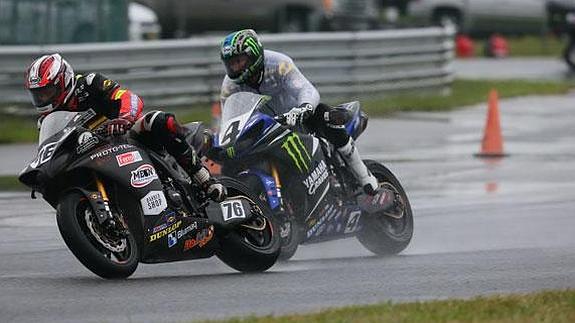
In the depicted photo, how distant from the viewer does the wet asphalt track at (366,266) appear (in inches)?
311

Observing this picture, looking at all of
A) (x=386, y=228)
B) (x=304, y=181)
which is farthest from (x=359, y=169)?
(x=304, y=181)

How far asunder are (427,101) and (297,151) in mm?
13557

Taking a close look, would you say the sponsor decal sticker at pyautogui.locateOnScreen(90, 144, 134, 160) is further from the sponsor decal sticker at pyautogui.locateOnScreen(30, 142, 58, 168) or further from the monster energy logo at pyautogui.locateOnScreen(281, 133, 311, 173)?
the monster energy logo at pyautogui.locateOnScreen(281, 133, 311, 173)

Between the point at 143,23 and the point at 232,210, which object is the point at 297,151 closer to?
the point at 232,210

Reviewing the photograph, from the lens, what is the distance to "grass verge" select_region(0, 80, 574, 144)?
1848 centimetres

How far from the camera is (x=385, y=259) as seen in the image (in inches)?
398

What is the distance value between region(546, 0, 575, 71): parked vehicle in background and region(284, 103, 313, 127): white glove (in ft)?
71.7

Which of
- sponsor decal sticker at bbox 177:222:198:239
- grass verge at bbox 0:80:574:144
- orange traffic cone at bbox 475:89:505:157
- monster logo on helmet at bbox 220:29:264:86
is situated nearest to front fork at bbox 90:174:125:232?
sponsor decal sticker at bbox 177:222:198:239

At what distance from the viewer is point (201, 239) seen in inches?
356

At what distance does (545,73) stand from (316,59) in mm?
10805

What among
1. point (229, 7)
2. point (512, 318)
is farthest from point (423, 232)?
point (229, 7)

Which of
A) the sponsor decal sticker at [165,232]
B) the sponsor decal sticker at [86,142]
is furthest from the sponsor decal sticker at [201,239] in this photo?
the sponsor decal sticker at [86,142]

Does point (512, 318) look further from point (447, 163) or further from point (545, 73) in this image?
point (545, 73)

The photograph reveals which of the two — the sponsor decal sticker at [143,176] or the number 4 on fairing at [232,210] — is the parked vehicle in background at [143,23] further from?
the sponsor decal sticker at [143,176]
